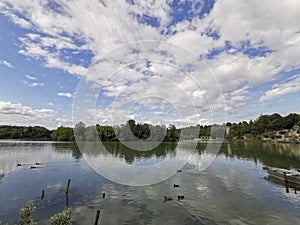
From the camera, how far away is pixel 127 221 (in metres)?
20.1

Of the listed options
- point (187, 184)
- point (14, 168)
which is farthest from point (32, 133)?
point (187, 184)

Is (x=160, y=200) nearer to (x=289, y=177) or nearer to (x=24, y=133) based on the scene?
(x=289, y=177)

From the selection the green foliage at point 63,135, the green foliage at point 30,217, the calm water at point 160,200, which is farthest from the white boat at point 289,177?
the green foliage at point 63,135

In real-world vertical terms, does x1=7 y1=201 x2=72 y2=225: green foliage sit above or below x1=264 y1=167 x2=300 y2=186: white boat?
above

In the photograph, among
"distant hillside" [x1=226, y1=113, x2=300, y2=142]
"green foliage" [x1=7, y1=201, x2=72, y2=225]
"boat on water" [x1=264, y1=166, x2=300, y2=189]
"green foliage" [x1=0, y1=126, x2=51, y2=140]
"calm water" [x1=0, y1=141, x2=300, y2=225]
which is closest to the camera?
"green foliage" [x1=7, y1=201, x2=72, y2=225]

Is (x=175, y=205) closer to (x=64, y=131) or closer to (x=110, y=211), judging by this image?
(x=110, y=211)

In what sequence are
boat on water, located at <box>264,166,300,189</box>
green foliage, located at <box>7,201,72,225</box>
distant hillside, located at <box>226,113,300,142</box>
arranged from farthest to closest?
distant hillside, located at <box>226,113,300,142</box>, boat on water, located at <box>264,166,300,189</box>, green foliage, located at <box>7,201,72,225</box>

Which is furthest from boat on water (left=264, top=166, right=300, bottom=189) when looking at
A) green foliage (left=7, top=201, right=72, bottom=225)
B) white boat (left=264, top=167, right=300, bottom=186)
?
green foliage (left=7, top=201, right=72, bottom=225)

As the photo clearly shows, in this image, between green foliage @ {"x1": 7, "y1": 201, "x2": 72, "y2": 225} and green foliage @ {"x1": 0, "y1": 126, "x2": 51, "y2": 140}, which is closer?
green foliage @ {"x1": 7, "y1": 201, "x2": 72, "y2": 225}

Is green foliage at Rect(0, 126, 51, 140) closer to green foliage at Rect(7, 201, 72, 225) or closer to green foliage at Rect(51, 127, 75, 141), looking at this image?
green foliage at Rect(51, 127, 75, 141)

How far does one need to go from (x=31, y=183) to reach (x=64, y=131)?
130m

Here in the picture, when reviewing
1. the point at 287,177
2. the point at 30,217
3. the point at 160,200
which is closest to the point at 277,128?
the point at 287,177

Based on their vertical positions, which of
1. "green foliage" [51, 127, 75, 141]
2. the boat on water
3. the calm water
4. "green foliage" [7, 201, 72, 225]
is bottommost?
the calm water

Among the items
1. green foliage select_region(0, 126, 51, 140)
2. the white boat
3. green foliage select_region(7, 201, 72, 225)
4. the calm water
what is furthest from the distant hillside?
green foliage select_region(7, 201, 72, 225)
